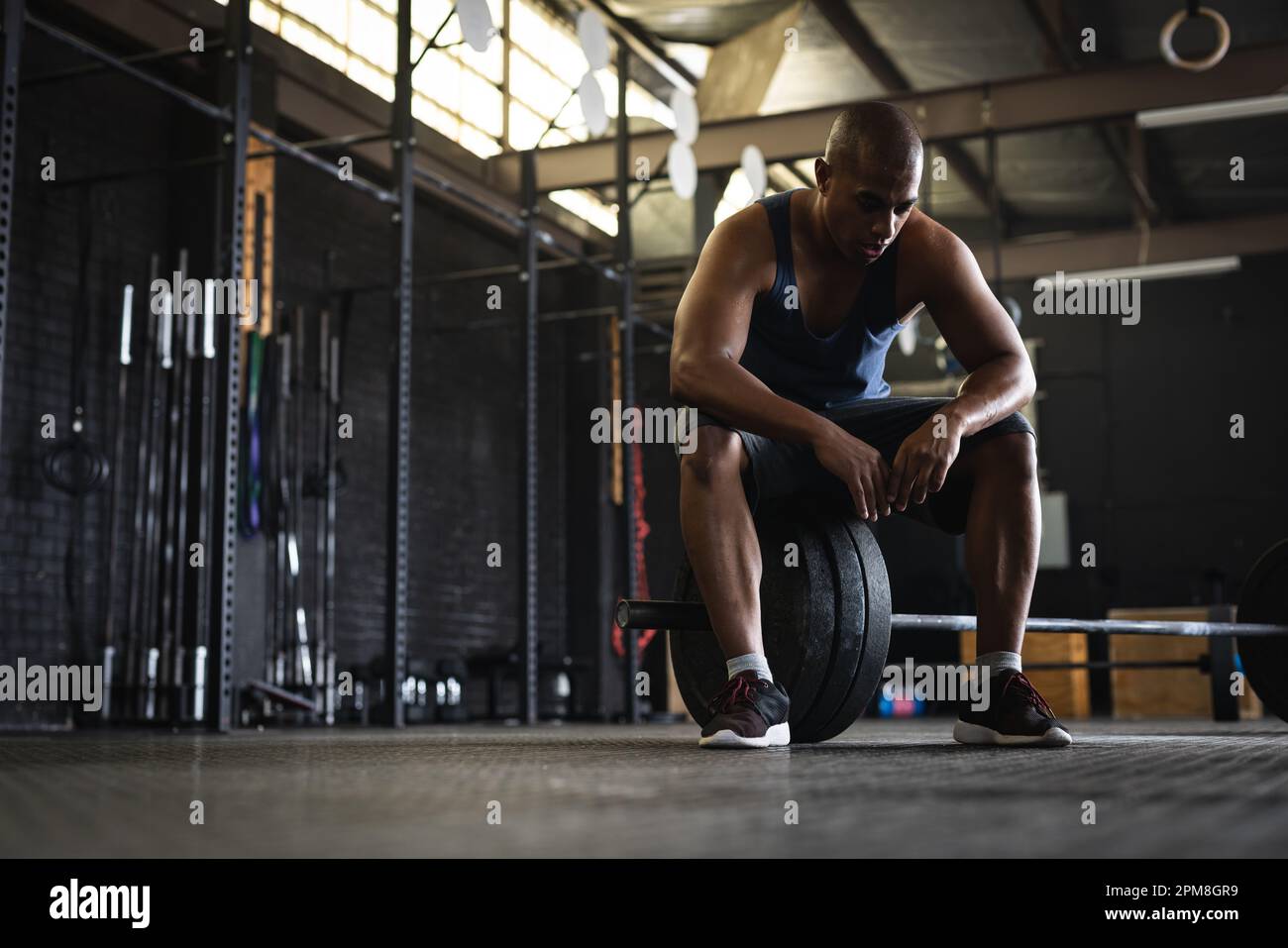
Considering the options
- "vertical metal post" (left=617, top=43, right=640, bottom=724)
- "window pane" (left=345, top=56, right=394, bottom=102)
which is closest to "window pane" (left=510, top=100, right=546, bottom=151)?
"window pane" (left=345, top=56, right=394, bottom=102)

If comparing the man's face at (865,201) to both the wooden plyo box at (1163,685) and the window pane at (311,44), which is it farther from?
the window pane at (311,44)

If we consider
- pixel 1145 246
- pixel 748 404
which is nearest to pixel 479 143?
pixel 1145 246

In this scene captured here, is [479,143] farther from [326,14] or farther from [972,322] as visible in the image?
[972,322]

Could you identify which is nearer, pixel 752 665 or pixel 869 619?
pixel 752 665

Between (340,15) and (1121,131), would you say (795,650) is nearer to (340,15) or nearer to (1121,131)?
(340,15)

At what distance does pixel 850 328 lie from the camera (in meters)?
2.03

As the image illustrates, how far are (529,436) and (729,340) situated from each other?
3.67 meters

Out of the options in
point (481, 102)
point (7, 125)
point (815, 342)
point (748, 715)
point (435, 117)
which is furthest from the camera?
point (481, 102)

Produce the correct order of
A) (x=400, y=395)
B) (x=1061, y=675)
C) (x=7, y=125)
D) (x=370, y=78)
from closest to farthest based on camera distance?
(x=7, y=125)
(x=400, y=395)
(x=1061, y=675)
(x=370, y=78)

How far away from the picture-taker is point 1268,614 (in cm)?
268

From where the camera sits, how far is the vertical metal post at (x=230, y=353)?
11.4 ft

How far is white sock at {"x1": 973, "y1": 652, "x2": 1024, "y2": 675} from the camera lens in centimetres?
191

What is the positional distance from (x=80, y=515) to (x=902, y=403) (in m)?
4.40

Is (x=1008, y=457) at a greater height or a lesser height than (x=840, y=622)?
greater
